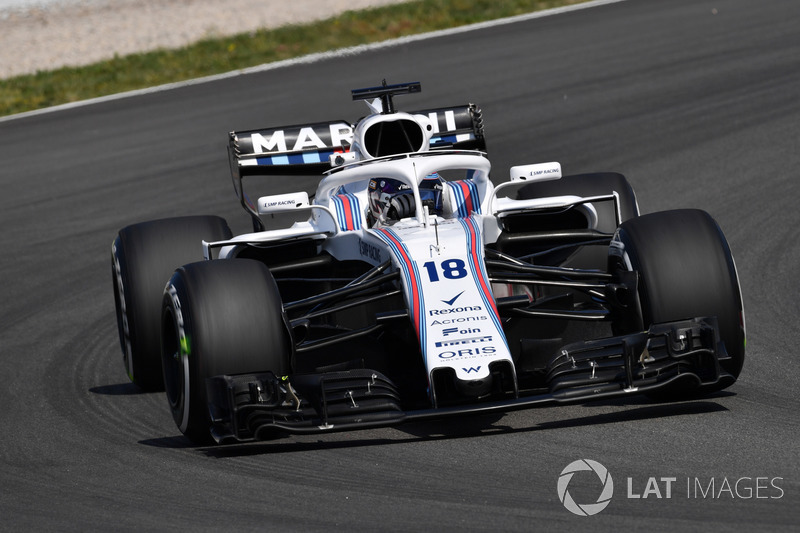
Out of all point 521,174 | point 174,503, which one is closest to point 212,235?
point 521,174

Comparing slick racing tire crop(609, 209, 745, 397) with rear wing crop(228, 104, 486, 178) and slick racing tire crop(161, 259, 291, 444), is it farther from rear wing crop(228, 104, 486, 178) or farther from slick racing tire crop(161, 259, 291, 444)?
rear wing crop(228, 104, 486, 178)

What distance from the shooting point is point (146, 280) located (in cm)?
852

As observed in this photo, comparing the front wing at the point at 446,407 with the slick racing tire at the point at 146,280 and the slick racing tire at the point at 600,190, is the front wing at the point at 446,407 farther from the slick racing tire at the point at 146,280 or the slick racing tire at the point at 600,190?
the slick racing tire at the point at 600,190

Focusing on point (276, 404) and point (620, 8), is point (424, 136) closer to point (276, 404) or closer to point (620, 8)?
point (276, 404)

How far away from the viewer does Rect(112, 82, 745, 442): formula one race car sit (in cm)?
663

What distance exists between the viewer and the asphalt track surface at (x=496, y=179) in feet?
19.3

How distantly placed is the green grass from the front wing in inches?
590

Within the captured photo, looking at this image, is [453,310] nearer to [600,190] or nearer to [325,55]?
[600,190]

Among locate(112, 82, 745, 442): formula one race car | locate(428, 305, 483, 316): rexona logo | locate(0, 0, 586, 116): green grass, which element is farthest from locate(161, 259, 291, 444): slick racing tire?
locate(0, 0, 586, 116): green grass

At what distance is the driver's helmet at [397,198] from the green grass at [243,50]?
13012 mm

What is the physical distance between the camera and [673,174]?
14.1 metres

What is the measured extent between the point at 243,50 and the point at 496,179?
30.5 feet

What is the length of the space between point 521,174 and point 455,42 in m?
13.1

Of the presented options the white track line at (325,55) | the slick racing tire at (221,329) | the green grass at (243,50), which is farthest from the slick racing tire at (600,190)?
the green grass at (243,50)
